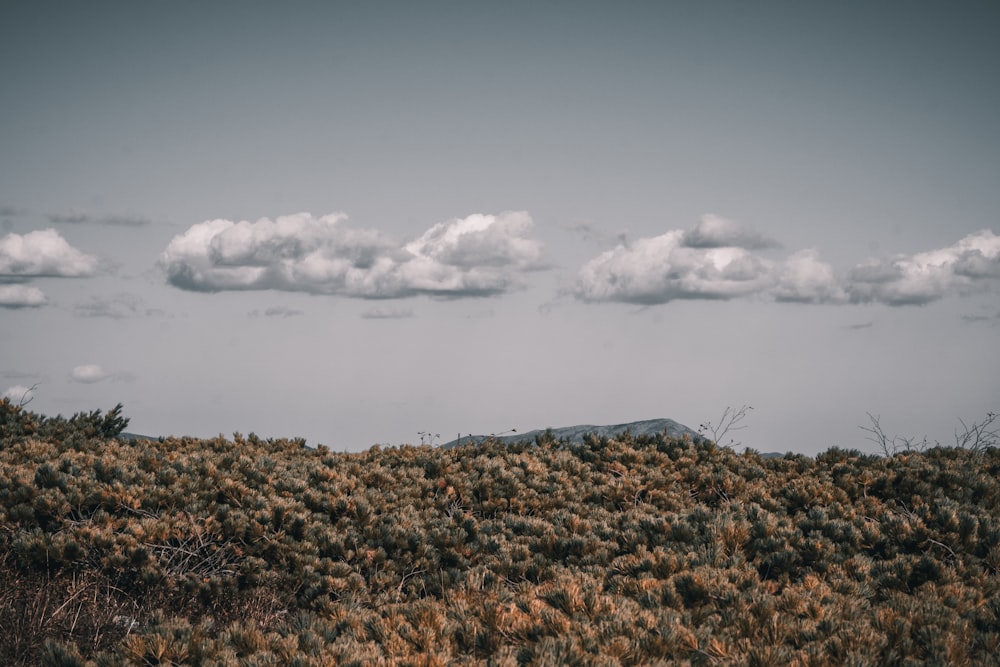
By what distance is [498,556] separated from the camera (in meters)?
7.16

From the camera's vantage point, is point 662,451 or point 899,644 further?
point 662,451

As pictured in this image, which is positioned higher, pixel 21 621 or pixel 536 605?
pixel 536 605

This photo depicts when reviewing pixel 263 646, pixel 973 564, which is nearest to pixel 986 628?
pixel 973 564

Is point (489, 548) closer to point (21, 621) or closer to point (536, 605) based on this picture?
point (536, 605)

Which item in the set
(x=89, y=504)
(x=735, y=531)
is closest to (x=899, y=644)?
(x=735, y=531)

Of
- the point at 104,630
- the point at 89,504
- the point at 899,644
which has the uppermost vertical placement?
the point at 89,504

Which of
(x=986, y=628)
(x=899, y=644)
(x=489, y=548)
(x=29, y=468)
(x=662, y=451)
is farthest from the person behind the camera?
(x=662, y=451)

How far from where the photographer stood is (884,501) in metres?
9.20

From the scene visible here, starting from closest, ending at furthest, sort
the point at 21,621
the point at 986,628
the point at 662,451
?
the point at 986,628
the point at 21,621
the point at 662,451

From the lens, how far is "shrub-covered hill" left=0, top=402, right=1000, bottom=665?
4965mm

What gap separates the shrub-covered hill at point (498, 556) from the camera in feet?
16.3

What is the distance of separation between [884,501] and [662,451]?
2.84m

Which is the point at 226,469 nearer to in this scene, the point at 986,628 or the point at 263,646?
the point at 263,646

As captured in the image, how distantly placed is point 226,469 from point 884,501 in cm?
807
